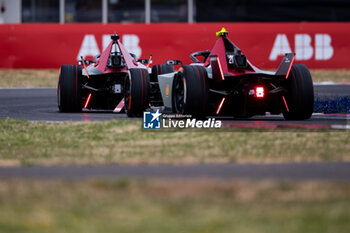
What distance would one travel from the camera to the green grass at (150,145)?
8570 mm

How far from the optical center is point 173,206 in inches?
225

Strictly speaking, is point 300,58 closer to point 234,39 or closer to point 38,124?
point 234,39

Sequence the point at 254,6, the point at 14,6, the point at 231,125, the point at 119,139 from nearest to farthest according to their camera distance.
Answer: the point at 119,139
the point at 231,125
the point at 254,6
the point at 14,6

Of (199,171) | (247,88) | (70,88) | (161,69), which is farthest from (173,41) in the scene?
(199,171)

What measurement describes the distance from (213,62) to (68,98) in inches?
140

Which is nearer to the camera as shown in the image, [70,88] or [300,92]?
[300,92]

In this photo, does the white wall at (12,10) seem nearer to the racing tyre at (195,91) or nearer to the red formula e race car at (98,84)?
the red formula e race car at (98,84)

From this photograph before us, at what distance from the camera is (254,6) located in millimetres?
34719

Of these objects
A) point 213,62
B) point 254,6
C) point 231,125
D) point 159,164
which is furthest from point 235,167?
point 254,6

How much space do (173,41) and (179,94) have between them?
1260cm

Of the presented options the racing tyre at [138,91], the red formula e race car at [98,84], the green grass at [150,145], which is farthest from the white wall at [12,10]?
the green grass at [150,145]

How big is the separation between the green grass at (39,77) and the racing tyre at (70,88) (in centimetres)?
867

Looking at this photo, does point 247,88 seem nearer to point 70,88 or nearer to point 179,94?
point 179,94

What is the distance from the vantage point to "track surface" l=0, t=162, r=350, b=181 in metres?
7.12
